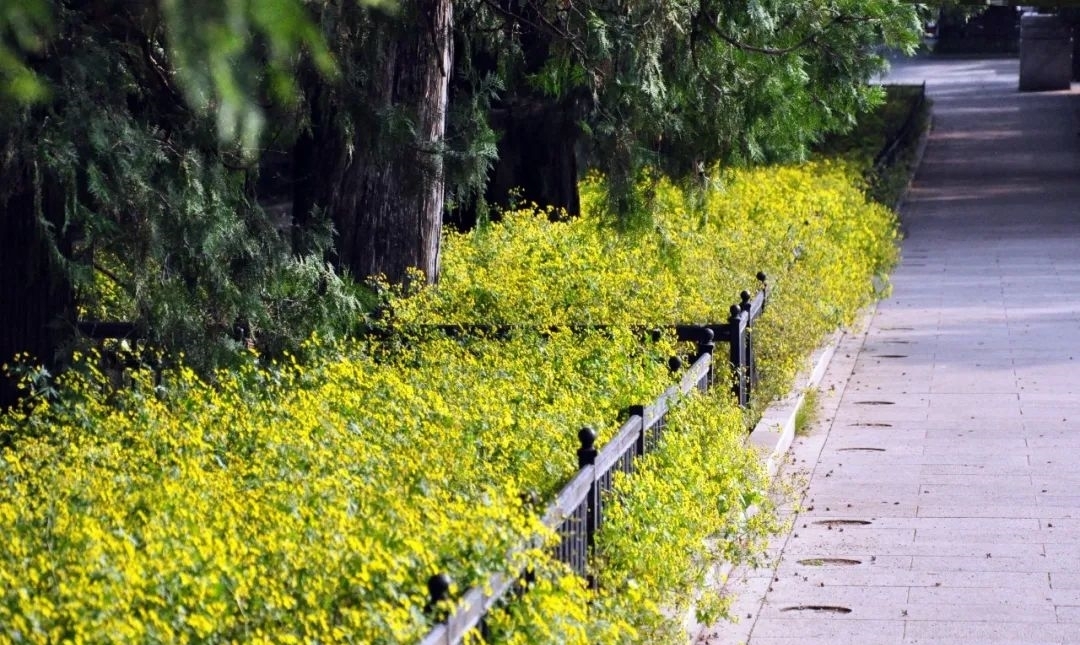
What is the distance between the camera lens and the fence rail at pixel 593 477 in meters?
4.48

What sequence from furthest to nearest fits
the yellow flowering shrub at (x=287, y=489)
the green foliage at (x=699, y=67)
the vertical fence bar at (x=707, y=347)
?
the green foliage at (x=699, y=67) < the vertical fence bar at (x=707, y=347) < the yellow flowering shrub at (x=287, y=489)

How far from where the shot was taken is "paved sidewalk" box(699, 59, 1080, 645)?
725 centimetres

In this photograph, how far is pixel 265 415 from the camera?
7.21 m

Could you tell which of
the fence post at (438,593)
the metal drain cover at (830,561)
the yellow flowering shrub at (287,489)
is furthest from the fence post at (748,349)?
the fence post at (438,593)

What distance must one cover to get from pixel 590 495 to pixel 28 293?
4.64 m

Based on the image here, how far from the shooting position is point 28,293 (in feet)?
30.9

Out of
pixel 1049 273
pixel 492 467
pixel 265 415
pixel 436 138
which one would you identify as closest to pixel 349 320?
pixel 436 138

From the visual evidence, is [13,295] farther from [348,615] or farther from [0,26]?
[0,26]

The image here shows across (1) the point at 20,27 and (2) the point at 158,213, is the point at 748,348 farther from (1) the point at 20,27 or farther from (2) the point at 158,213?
(1) the point at 20,27

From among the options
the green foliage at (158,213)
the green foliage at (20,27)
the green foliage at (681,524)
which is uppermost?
the green foliage at (20,27)

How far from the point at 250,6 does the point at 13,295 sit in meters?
6.69

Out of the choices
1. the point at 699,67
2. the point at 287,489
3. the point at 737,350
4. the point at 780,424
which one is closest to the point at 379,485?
the point at 287,489

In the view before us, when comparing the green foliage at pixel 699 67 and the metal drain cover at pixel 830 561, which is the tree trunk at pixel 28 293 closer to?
the green foliage at pixel 699 67

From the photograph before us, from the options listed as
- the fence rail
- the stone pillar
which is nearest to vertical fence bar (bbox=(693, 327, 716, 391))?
the fence rail
